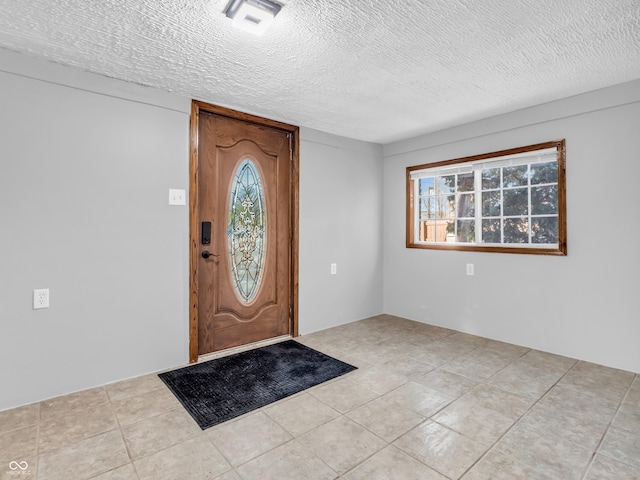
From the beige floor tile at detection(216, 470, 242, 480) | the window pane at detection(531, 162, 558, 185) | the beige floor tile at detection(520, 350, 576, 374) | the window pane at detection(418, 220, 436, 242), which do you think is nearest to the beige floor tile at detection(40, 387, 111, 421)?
the beige floor tile at detection(216, 470, 242, 480)

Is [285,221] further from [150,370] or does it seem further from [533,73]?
[533,73]

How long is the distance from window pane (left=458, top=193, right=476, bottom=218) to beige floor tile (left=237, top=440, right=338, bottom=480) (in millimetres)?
3016

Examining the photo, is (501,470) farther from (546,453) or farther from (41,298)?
(41,298)

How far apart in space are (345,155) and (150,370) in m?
3.01

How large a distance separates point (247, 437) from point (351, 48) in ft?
7.83

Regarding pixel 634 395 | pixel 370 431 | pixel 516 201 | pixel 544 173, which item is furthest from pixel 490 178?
pixel 370 431

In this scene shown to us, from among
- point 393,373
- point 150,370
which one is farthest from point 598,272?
point 150,370

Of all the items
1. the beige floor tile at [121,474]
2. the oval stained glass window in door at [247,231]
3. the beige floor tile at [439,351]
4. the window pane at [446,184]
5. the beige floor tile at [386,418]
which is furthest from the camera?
the window pane at [446,184]

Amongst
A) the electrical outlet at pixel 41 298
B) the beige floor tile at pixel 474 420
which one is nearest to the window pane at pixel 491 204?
the beige floor tile at pixel 474 420

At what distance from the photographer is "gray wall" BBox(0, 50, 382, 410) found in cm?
215

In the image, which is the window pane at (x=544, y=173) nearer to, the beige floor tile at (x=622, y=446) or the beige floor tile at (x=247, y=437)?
the beige floor tile at (x=622, y=446)

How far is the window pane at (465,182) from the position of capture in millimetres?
3732

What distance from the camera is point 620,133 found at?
2.68 meters

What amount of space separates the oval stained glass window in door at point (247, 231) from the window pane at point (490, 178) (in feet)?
7.85
